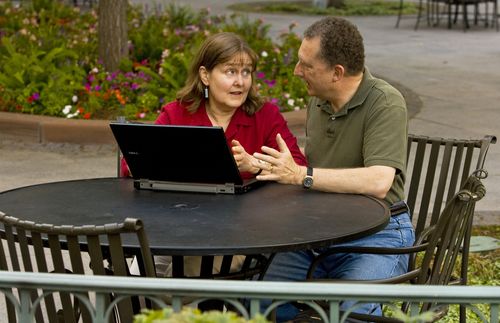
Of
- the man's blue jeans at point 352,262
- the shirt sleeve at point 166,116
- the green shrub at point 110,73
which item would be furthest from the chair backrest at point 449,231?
the green shrub at point 110,73

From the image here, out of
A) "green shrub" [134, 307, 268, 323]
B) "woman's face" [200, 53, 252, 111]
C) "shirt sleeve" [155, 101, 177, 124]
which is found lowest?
"shirt sleeve" [155, 101, 177, 124]

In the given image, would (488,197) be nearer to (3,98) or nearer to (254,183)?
(254,183)

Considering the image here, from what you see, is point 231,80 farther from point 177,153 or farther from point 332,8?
point 332,8

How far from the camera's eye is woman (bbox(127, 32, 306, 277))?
465 cm

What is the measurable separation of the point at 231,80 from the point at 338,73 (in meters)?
0.46

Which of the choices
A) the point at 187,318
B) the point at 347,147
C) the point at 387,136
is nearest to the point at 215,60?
the point at 347,147

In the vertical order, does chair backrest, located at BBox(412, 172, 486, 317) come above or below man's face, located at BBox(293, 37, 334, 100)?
below

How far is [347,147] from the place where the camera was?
458 centimetres

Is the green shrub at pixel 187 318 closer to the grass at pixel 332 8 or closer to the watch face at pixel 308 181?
the watch face at pixel 308 181

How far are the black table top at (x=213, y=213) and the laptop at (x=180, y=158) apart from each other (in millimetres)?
42

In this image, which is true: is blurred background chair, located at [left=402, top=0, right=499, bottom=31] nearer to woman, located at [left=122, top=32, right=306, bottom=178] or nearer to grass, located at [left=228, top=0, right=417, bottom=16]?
grass, located at [left=228, top=0, right=417, bottom=16]

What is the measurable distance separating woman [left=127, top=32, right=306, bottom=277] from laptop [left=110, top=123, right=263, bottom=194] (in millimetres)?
297

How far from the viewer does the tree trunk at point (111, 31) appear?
36.1 feet

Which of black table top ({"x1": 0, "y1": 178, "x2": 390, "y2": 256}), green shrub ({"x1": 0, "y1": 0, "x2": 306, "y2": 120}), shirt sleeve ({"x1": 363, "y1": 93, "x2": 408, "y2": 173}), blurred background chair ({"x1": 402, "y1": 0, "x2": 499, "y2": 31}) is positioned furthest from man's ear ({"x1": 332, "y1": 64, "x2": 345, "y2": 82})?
blurred background chair ({"x1": 402, "y1": 0, "x2": 499, "y2": 31})
